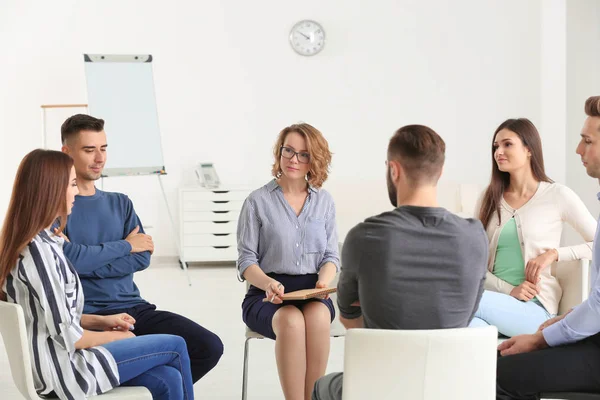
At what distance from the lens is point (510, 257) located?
327 centimetres

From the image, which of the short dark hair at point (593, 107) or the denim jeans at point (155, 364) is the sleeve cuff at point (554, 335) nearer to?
the short dark hair at point (593, 107)

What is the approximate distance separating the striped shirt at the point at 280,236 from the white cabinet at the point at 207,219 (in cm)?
449

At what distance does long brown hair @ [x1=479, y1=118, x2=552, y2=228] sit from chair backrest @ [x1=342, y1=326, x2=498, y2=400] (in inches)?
56.5

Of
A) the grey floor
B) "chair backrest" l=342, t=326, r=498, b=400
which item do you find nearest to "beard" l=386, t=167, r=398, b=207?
"chair backrest" l=342, t=326, r=498, b=400

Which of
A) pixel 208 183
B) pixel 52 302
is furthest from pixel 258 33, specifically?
pixel 52 302

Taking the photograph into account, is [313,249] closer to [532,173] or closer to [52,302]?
[532,173]

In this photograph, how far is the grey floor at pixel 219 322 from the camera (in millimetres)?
3965

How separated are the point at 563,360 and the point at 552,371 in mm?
47

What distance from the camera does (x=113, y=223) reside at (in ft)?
10.2

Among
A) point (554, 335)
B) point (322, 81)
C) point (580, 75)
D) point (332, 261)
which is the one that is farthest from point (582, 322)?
point (322, 81)

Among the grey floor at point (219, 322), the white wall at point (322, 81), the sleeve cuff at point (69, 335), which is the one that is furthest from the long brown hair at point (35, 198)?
the white wall at point (322, 81)

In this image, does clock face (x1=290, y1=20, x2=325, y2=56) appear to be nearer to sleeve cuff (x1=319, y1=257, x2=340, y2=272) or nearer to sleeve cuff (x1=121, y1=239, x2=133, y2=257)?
sleeve cuff (x1=319, y1=257, x2=340, y2=272)

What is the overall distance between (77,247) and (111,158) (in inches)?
174

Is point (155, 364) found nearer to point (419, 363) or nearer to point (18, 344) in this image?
point (18, 344)
